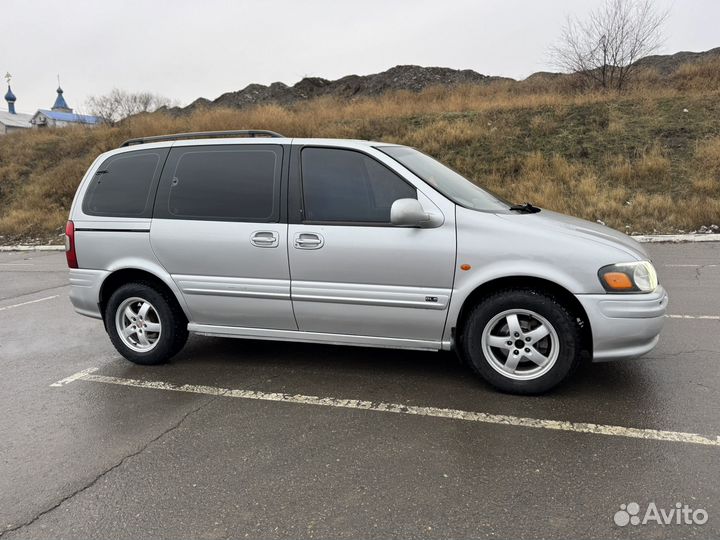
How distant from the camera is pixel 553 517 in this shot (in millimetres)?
2545

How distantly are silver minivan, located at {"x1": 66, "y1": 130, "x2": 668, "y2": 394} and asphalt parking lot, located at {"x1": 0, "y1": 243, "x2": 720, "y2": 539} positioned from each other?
1.21 feet

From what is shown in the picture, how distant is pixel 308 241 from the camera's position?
4.13 meters

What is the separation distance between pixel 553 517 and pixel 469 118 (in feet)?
60.9

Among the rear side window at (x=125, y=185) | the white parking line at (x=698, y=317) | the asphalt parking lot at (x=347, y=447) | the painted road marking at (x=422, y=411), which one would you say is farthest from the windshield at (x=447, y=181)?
the white parking line at (x=698, y=317)

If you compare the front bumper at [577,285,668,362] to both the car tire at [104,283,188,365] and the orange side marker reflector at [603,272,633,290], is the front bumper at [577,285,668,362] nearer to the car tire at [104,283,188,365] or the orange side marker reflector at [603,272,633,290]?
the orange side marker reflector at [603,272,633,290]

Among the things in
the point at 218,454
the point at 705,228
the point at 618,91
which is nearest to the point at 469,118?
the point at 618,91

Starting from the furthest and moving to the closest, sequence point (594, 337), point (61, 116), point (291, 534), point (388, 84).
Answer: point (61, 116) < point (388, 84) < point (594, 337) < point (291, 534)

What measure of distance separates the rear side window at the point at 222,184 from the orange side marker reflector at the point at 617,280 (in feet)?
8.05

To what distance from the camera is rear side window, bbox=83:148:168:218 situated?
472cm

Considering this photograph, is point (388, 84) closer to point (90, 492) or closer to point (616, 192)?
point (616, 192)

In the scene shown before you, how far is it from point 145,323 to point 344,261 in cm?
200

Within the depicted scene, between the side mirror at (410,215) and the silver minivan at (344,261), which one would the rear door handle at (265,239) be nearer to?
the silver minivan at (344,261)

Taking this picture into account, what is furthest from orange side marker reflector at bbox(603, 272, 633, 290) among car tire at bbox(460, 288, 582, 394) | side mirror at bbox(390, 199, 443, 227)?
side mirror at bbox(390, 199, 443, 227)

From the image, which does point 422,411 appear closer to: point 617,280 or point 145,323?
point 617,280
